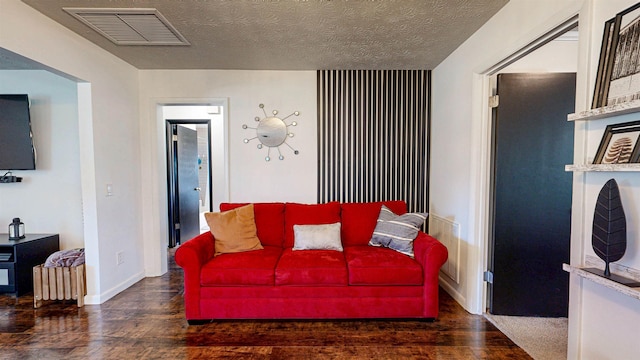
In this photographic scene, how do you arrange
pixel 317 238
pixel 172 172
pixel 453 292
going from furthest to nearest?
pixel 172 172 < pixel 453 292 < pixel 317 238

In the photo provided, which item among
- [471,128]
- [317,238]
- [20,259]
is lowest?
[20,259]

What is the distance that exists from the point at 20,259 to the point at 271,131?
2.90 meters

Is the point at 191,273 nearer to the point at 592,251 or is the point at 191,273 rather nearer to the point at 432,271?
the point at 432,271

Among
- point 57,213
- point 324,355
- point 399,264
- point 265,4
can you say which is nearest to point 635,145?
point 399,264

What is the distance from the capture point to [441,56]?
304 cm

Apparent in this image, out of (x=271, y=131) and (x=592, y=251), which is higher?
(x=271, y=131)

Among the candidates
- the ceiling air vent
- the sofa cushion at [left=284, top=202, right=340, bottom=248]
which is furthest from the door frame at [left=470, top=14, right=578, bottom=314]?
the ceiling air vent

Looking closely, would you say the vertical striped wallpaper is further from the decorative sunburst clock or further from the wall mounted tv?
the wall mounted tv

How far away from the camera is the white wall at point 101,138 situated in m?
2.24

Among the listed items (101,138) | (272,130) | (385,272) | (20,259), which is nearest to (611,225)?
(385,272)

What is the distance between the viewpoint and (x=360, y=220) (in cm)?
309

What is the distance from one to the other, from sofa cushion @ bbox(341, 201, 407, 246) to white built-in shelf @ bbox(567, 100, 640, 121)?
190cm

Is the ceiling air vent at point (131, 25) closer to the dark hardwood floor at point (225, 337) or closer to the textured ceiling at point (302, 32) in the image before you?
the textured ceiling at point (302, 32)

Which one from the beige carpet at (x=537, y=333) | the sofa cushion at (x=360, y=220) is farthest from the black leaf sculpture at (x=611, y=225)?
the sofa cushion at (x=360, y=220)
